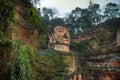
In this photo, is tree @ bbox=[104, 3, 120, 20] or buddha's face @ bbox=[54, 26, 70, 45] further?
tree @ bbox=[104, 3, 120, 20]

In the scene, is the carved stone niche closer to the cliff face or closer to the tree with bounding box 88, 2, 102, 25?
the cliff face

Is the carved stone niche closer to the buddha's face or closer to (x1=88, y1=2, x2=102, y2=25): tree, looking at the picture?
the buddha's face

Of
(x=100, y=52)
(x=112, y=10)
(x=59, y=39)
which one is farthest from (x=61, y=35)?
(x=112, y=10)

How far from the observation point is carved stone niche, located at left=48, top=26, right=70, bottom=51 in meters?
27.7

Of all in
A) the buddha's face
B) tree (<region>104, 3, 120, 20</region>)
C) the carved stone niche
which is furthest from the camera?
tree (<region>104, 3, 120, 20</region>)

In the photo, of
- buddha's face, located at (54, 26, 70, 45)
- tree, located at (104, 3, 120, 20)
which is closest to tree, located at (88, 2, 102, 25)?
tree, located at (104, 3, 120, 20)

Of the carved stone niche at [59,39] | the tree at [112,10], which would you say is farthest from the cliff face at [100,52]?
the tree at [112,10]

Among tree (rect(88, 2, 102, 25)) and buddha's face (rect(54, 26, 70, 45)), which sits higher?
tree (rect(88, 2, 102, 25))

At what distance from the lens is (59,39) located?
28.1 m

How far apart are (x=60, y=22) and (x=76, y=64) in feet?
59.2

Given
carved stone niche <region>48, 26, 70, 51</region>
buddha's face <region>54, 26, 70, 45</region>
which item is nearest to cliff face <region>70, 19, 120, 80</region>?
carved stone niche <region>48, 26, 70, 51</region>

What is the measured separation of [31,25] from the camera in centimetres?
1077

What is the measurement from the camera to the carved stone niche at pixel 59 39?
27734 millimetres

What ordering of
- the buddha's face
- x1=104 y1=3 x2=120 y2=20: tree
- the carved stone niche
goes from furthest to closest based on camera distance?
1. x1=104 y1=3 x2=120 y2=20: tree
2. the buddha's face
3. the carved stone niche
